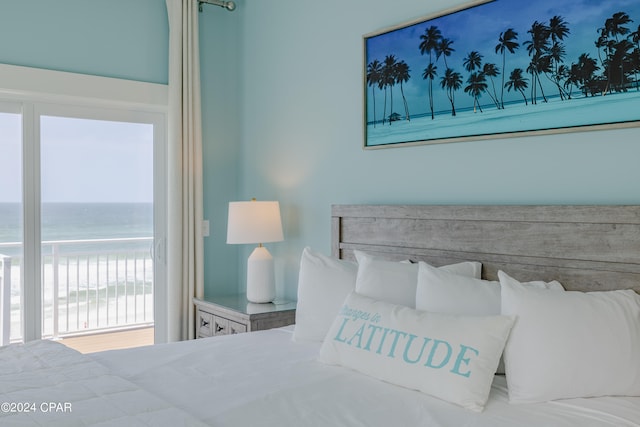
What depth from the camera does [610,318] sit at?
187 cm

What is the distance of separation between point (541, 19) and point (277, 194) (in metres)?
2.00

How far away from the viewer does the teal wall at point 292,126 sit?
247 cm

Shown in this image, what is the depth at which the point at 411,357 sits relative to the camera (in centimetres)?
199

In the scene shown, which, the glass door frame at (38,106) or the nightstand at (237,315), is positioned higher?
the glass door frame at (38,106)

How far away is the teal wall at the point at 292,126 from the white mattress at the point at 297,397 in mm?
879

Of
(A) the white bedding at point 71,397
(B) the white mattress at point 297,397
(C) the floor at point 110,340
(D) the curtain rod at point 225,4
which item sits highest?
(D) the curtain rod at point 225,4

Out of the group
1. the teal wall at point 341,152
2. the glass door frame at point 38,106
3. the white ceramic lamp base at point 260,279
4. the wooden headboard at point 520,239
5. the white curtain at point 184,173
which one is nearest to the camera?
the wooden headboard at point 520,239

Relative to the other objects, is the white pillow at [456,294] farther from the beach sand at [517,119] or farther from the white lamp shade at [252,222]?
the white lamp shade at [252,222]

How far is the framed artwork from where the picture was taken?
2152 millimetres

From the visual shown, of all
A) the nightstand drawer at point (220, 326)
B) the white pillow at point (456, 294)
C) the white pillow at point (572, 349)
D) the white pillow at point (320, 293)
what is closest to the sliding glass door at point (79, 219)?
the nightstand drawer at point (220, 326)

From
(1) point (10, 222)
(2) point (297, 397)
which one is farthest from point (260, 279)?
(2) point (297, 397)

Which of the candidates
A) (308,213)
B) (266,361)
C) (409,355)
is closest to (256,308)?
(308,213)

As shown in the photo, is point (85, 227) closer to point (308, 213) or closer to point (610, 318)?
point (308, 213)

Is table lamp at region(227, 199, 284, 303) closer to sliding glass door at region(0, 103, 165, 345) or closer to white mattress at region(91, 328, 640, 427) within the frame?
sliding glass door at region(0, 103, 165, 345)
